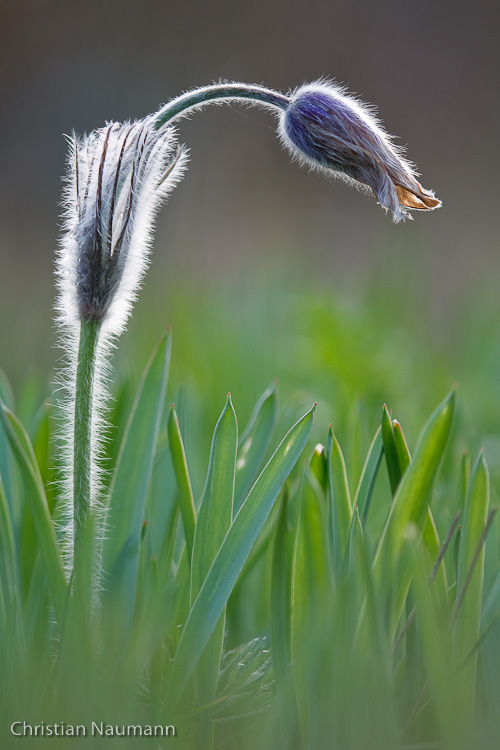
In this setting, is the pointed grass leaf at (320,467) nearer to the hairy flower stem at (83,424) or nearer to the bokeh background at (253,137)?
the hairy flower stem at (83,424)

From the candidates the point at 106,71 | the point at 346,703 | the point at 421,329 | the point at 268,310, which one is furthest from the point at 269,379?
the point at 106,71

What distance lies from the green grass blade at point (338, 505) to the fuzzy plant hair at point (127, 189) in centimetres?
20

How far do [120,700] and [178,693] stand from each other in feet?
0.22

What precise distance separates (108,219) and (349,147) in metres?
0.21

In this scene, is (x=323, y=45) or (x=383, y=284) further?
(x=323, y=45)

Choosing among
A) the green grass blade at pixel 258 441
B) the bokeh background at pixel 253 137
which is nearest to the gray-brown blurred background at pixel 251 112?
the bokeh background at pixel 253 137

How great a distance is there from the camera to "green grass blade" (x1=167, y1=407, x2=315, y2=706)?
0.51 m

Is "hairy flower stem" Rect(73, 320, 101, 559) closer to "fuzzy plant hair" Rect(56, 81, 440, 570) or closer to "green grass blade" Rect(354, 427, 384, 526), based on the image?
"fuzzy plant hair" Rect(56, 81, 440, 570)

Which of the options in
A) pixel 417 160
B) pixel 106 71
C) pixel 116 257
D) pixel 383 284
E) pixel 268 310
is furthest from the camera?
pixel 417 160

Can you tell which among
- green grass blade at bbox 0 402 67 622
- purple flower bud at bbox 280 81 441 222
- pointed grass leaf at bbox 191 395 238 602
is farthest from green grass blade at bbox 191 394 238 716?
purple flower bud at bbox 280 81 441 222

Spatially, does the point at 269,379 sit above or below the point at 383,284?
below

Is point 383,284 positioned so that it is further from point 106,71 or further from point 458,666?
point 106,71

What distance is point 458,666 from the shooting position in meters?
0.51

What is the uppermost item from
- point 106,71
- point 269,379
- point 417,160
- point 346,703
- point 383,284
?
point 106,71
